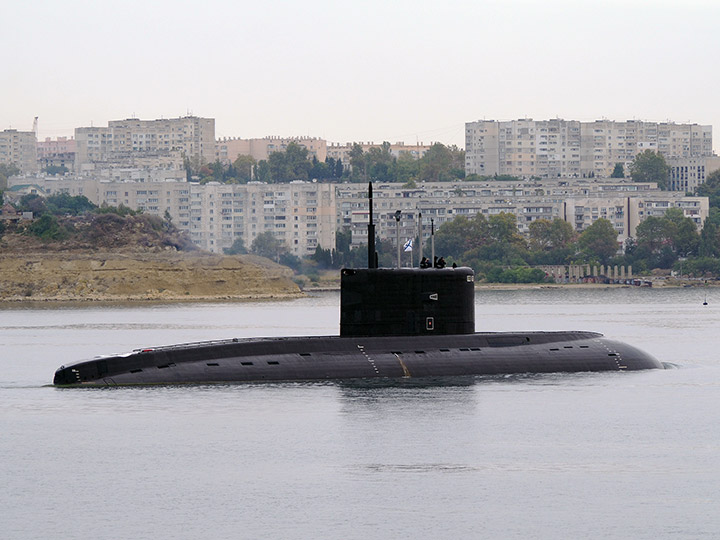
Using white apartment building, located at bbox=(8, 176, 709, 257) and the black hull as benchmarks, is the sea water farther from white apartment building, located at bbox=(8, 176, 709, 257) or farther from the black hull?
white apartment building, located at bbox=(8, 176, 709, 257)

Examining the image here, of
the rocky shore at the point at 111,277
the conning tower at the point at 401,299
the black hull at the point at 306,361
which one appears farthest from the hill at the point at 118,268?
the conning tower at the point at 401,299

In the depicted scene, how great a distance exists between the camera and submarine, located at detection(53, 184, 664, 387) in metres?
34.6

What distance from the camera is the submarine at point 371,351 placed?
114 feet

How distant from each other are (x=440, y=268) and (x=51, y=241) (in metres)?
97.3

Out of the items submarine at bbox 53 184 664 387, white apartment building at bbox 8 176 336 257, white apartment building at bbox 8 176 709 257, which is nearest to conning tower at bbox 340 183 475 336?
submarine at bbox 53 184 664 387

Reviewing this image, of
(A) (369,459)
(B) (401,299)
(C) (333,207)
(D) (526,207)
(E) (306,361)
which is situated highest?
(C) (333,207)

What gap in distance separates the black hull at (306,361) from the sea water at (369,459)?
54cm

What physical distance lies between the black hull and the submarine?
3 cm

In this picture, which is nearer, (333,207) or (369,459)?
(369,459)

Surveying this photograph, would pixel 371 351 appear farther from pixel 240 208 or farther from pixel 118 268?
pixel 240 208

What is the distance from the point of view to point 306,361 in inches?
1382

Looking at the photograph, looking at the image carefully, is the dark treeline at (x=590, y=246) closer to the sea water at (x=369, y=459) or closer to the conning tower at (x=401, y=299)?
the sea water at (x=369, y=459)

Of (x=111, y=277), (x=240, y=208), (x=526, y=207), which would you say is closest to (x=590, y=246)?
(x=526, y=207)

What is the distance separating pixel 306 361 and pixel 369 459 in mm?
8898
